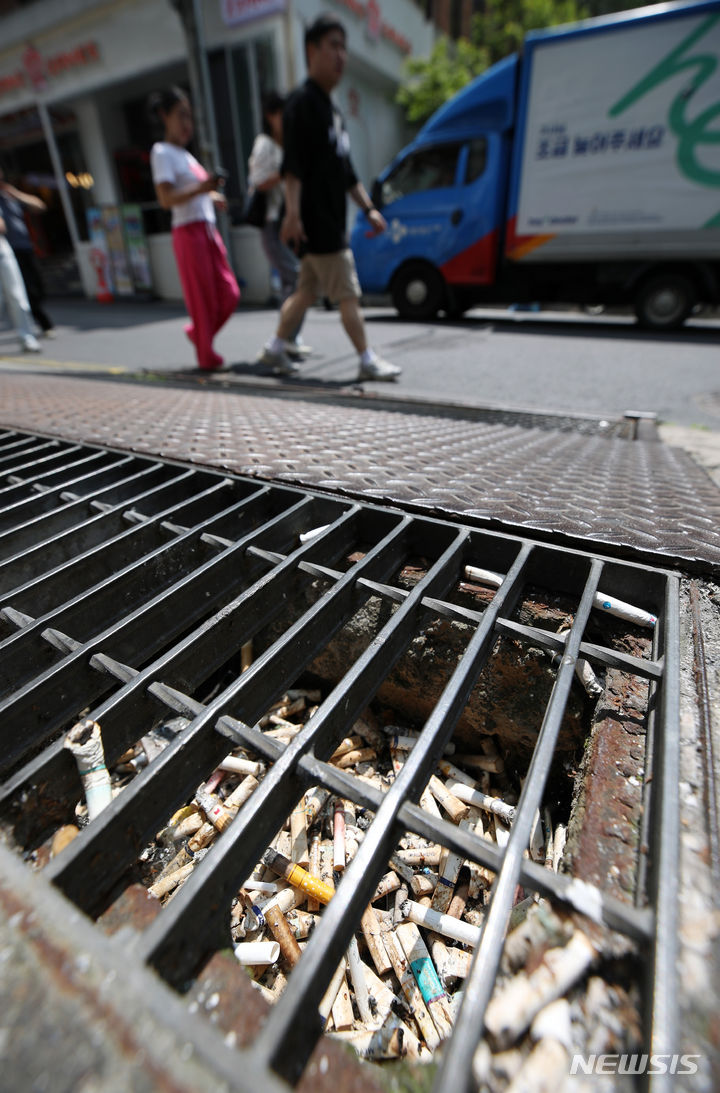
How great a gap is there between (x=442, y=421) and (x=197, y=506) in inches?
64.6

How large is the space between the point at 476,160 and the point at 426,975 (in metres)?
9.32

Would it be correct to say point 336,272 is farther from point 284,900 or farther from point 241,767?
point 284,900

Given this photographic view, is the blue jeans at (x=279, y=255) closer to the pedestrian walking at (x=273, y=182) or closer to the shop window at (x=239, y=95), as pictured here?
the pedestrian walking at (x=273, y=182)

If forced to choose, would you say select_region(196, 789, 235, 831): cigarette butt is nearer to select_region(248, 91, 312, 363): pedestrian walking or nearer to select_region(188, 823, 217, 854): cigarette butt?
select_region(188, 823, 217, 854): cigarette butt

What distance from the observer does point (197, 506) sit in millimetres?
1683

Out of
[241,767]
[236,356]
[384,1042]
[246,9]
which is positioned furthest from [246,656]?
A: [246,9]

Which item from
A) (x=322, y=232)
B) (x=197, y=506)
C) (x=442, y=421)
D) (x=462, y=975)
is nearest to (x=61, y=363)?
(x=322, y=232)

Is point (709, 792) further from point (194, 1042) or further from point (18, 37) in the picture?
point (18, 37)

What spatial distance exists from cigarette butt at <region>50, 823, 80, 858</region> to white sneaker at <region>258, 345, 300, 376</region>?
454 centimetres

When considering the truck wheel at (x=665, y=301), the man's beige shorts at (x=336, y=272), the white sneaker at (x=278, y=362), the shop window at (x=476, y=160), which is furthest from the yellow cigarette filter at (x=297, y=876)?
the shop window at (x=476, y=160)

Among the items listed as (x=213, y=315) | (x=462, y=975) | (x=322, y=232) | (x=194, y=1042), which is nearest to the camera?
(x=194, y=1042)

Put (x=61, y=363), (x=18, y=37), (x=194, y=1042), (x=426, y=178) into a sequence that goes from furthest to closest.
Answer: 1. (x=18, y=37)
2. (x=426, y=178)
3. (x=61, y=363)
4. (x=194, y=1042)

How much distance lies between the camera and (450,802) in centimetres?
144

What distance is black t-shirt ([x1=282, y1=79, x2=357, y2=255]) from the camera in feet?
12.7
